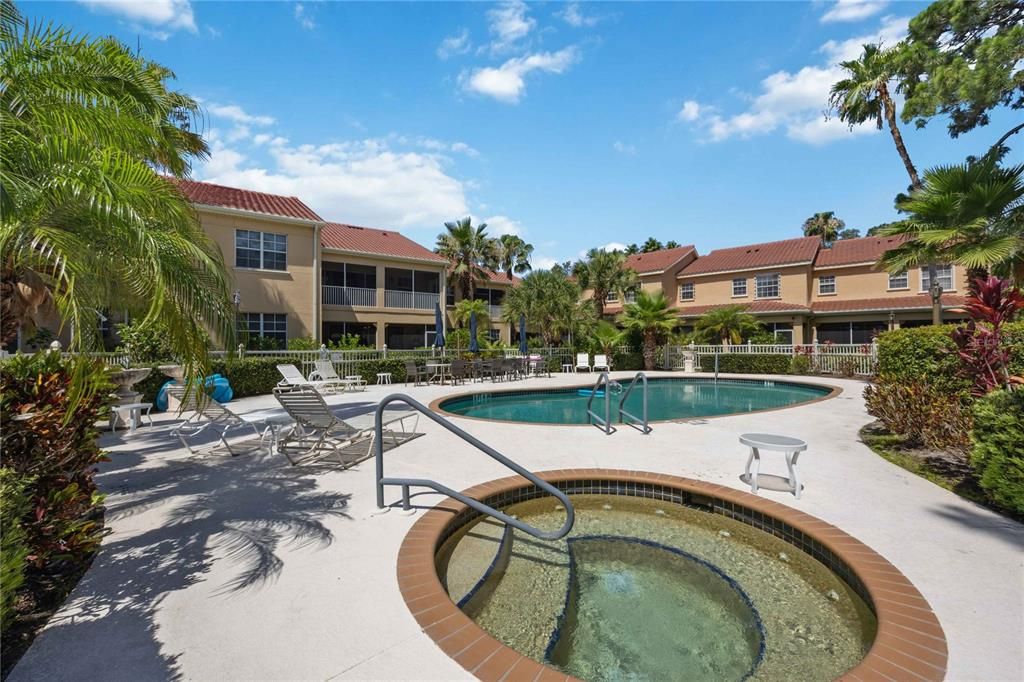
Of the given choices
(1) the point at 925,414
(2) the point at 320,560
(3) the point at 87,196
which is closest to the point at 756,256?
(1) the point at 925,414

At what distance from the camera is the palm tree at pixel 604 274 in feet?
95.1

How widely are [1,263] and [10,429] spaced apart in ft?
6.47

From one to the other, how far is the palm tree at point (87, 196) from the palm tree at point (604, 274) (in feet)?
84.9

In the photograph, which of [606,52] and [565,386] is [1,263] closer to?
[606,52]

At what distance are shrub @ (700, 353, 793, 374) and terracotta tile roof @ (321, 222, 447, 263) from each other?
16.4 meters

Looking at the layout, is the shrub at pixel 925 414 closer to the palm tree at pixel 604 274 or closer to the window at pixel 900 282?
the palm tree at pixel 604 274

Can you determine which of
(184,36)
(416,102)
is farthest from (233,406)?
(416,102)

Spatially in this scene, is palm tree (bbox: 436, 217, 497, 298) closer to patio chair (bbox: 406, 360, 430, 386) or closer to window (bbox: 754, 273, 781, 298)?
patio chair (bbox: 406, 360, 430, 386)

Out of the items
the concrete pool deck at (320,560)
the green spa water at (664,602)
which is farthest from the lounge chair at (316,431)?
the green spa water at (664,602)

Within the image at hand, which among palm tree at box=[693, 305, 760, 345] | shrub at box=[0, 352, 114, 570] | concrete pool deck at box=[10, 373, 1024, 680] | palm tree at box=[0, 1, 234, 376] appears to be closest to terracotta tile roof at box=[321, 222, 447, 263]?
palm tree at box=[693, 305, 760, 345]

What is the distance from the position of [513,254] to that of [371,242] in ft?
44.8

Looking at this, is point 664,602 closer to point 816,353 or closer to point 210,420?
point 210,420

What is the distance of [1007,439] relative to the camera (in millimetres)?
4246

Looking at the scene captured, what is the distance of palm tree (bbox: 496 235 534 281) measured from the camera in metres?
36.7
